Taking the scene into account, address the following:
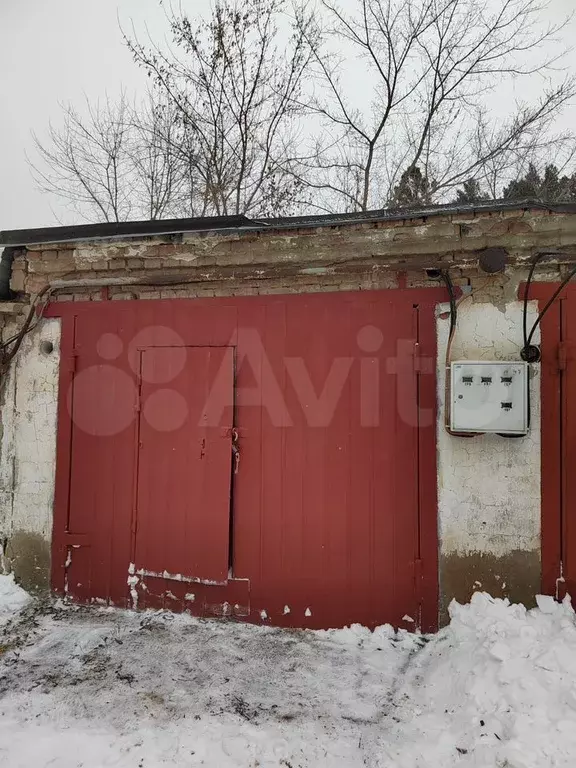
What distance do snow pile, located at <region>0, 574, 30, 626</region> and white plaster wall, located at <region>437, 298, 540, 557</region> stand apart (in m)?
3.22

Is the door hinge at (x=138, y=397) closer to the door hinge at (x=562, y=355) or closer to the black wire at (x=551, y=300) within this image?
the black wire at (x=551, y=300)

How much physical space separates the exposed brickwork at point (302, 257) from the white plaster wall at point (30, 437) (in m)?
0.55

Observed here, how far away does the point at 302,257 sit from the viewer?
331 cm

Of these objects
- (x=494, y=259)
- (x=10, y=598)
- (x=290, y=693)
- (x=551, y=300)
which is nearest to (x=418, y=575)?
(x=290, y=693)

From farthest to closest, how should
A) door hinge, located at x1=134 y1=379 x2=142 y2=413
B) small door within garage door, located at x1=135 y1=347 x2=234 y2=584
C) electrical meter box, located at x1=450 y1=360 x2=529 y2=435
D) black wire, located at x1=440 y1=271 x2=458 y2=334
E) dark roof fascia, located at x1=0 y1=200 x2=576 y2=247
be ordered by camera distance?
door hinge, located at x1=134 y1=379 x2=142 y2=413 → small door within garage door, located at x1=135 y1=347 x2=234 y2=584 → black wire, located at x1=440 y1=271 x2=458 y2=334 → dark roof fascia, located at x1=0 y1=200 x2=576 y2=247 → electrical meter box, located at x1=450 y1=360 x2=529 y2=435

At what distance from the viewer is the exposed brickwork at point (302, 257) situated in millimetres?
Result: 3023

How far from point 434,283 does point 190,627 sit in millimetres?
2988

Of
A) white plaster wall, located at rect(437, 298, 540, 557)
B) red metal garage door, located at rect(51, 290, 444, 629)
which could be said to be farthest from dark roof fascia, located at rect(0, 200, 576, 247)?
white plaster wall, located at rect(437, 298, 540, 557)

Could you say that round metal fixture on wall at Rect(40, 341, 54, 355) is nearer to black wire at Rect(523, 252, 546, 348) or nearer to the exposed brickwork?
the exposed brickwork

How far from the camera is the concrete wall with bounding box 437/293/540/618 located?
2994 mm

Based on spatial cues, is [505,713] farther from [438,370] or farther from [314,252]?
[314,252]

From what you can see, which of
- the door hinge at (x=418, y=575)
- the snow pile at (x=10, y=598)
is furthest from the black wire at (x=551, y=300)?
the snow pile at (x=10, y=598)

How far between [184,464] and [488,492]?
85.1 inches

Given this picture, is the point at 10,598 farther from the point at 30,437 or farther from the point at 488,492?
the point at 488,492
